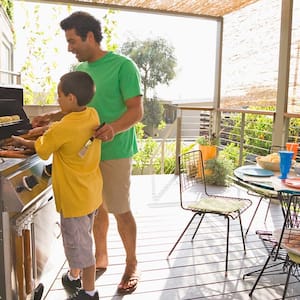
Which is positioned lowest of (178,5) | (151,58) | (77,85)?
(77,85)

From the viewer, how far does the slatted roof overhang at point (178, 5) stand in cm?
500

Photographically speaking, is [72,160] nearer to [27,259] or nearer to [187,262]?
[27,259]

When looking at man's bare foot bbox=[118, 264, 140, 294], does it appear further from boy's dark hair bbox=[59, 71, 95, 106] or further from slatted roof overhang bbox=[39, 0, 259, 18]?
slatted roof overhang bbox=[39, 0, 259, 18]

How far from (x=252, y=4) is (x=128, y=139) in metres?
3.65

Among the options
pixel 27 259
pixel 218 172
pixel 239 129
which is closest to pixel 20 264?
pixel 27 259

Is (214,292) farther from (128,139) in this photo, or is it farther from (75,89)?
(75,89)

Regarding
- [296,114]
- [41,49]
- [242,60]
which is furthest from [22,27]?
[296,114]

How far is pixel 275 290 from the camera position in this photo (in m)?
2.29

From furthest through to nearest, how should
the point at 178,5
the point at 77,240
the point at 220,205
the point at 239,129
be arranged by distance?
1. the point at 239,129
2. the point at 178,5
3. the point at 220,205
4. the point at 77,240

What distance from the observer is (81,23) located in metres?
1.89

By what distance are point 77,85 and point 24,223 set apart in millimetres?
658

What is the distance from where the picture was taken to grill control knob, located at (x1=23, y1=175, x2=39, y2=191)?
1576 millimetres

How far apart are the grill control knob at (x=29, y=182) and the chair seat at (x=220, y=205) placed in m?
1.34

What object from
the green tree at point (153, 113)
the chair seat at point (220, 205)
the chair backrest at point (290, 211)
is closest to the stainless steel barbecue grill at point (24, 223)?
the chair seat at point (220, 205)
